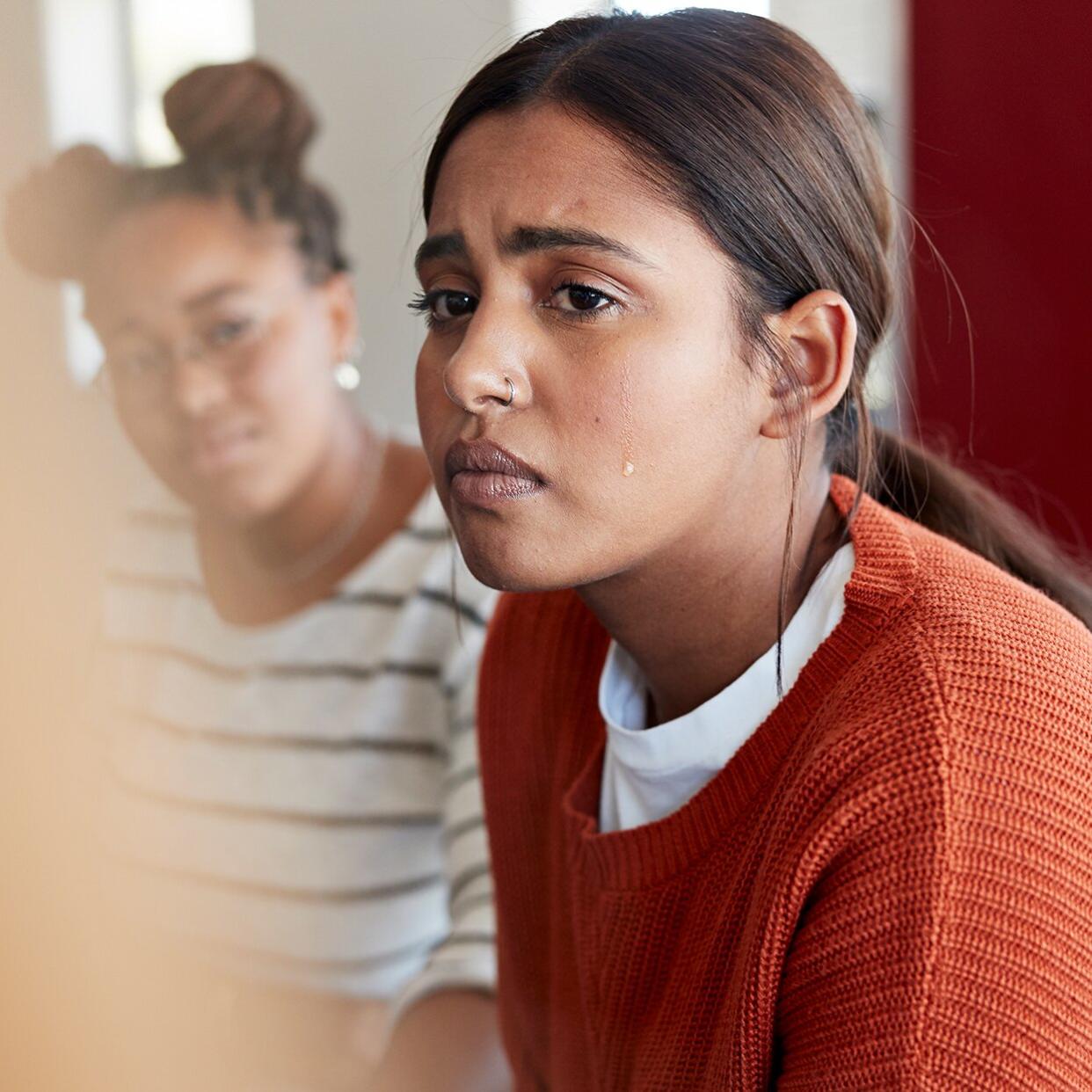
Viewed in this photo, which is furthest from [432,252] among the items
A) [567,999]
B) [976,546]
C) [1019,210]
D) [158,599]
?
[1019,210]

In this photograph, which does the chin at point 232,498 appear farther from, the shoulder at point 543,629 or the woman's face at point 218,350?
the shoulder at point 543,629

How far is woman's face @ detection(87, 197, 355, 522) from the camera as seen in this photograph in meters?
1.15

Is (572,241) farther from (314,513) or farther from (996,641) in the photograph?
(314,513)

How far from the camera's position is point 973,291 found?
175 centimetres

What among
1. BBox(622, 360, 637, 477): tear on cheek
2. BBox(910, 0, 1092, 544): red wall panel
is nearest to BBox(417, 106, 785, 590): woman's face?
BBox(622, 360, 637, 477): tear on cheek

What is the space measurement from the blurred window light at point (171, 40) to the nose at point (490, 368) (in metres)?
1.14

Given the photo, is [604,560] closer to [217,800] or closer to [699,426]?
[699,426]

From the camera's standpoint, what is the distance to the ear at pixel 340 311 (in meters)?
1.32

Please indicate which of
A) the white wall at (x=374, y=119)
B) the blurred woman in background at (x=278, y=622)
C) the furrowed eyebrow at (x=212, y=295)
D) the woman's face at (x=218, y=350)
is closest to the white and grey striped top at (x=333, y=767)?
the blurred woman in background at (x=278, y=622)

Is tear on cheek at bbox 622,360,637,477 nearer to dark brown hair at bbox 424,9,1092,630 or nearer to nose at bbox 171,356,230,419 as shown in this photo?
dark brown hair at bbox 424,9,1092,630

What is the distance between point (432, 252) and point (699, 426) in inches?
6.7

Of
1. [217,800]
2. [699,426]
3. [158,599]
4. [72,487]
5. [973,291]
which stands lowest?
[217,800]

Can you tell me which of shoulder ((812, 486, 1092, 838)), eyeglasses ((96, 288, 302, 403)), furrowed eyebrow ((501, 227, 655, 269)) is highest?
furrowed eyebrow ((501, 227, 655, 269))

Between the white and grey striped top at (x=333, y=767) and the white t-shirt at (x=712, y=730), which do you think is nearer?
the white t-shirt at (x=712, y=730)
